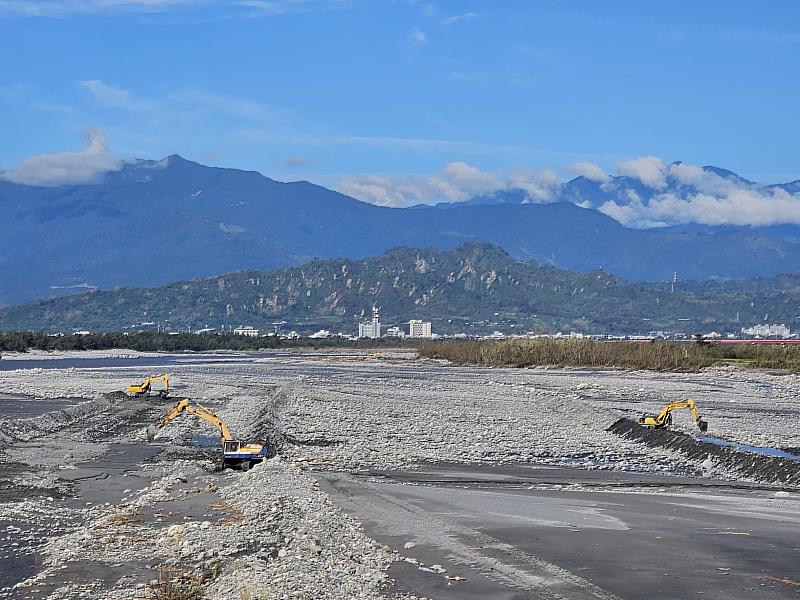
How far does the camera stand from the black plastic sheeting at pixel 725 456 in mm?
24812

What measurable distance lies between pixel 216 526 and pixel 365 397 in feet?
112

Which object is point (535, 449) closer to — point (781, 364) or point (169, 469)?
point (169, 469)

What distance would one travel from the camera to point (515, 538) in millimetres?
16516

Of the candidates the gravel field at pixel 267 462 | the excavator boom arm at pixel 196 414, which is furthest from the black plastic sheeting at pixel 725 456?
the excavator boom arm at pixel 196 414

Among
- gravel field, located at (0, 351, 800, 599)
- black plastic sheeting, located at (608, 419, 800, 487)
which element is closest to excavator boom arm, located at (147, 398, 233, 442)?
gravel field, located at (0, 351, 800, 599)

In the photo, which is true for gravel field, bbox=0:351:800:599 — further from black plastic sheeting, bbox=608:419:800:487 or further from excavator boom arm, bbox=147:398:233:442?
excavator boom arm, bbox=147:398:233:442

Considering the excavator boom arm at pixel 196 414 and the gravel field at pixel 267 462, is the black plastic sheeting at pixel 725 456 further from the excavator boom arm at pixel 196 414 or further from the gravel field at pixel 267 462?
the excavator boom arm at pixel 196 414

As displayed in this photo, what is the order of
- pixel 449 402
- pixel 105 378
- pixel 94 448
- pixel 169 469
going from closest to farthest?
pixel 169 469 < pixel 94 448 < pixel 449 402 < pixel 105 378

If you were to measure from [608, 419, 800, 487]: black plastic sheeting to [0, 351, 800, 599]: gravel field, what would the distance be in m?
0.30

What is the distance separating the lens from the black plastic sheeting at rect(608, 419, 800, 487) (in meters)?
24.8

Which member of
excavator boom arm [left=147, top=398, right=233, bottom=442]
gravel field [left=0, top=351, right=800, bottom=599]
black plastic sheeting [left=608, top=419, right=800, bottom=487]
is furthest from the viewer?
excavator boom arm [left=147, top=398, right=233, bottom=442]

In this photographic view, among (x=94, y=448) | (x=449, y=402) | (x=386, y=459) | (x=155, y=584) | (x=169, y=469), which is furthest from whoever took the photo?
(x=449, y=402)

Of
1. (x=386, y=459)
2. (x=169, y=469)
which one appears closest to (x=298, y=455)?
(x=386, y=459)

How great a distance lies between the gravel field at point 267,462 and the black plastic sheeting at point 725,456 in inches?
11.6
